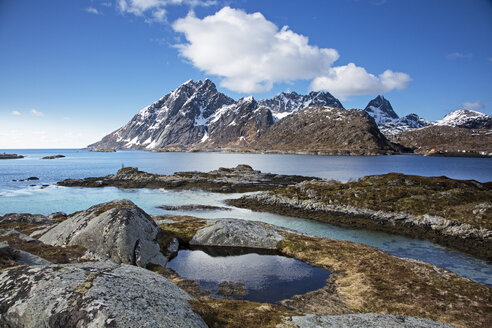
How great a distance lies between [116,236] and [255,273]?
12.0 metres

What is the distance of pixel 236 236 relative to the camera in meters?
29.1

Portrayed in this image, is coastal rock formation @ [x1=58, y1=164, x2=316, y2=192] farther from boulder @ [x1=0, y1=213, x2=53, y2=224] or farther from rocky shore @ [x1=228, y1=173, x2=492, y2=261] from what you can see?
boulder @ [x1=0, y1=213, x2=53, y2=224]

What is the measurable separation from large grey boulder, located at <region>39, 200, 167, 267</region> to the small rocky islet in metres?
0.10

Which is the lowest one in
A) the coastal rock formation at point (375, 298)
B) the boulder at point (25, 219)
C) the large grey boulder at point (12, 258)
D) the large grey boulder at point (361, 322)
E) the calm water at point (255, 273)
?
the boulder at point (25, 219)

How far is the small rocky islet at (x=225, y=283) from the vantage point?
9.14 meters

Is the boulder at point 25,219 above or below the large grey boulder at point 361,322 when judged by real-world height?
below

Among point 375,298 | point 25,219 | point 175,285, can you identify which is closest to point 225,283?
point 175,285

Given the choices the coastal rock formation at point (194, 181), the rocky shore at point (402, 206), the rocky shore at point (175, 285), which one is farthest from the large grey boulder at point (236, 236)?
the coastal rock formation at point (194, 181)

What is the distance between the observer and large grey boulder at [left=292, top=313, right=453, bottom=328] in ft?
38.7

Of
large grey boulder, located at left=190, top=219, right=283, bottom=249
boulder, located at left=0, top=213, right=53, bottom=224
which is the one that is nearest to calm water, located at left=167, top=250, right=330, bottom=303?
large grey boulder, located at left=190, top=219, right=283, bottom=249

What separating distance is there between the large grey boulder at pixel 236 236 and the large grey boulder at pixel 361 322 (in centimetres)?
1562

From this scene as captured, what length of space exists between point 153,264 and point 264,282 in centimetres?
943

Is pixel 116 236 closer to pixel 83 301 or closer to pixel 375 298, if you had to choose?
pixel 83 301

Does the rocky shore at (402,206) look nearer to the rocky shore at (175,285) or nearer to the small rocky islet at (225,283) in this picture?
the small rocky islet at (225,283)
